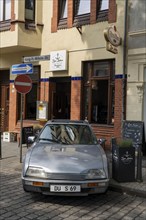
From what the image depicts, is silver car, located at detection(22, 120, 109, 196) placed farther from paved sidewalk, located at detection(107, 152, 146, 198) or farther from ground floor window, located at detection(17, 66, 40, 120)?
ground floor window, located at detection(17, 66, 40, 120)

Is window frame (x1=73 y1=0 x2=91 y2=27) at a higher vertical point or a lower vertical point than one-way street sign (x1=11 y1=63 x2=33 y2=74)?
higher

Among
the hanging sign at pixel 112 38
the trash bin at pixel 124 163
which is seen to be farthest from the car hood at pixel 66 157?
the hanging sign at pixel 112 38

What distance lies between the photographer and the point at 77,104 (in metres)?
13.9

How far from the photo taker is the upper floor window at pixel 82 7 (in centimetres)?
1393

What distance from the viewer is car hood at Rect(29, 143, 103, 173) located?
→ 634 centimetres

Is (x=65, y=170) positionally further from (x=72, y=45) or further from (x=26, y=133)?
(x=72, y=45)

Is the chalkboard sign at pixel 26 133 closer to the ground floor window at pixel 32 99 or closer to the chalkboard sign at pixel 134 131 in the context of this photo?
the ground floor window at pixel 32 99

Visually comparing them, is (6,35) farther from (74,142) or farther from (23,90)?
(74,142)

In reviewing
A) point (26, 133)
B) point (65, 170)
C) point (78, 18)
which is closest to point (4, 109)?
point (26, 133)

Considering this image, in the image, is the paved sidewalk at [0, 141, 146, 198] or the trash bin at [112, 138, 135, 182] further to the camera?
the trash bin at [112, 138, 135, 182]

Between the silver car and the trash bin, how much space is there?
684 millimetres

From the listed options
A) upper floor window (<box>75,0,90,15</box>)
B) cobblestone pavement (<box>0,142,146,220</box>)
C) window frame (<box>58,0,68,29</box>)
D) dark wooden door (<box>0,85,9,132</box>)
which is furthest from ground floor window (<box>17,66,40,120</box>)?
cobblestone pavement (<box>0,142,146,220</box>)

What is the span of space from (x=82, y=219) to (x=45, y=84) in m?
10.1

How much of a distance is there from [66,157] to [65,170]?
1.54ft
